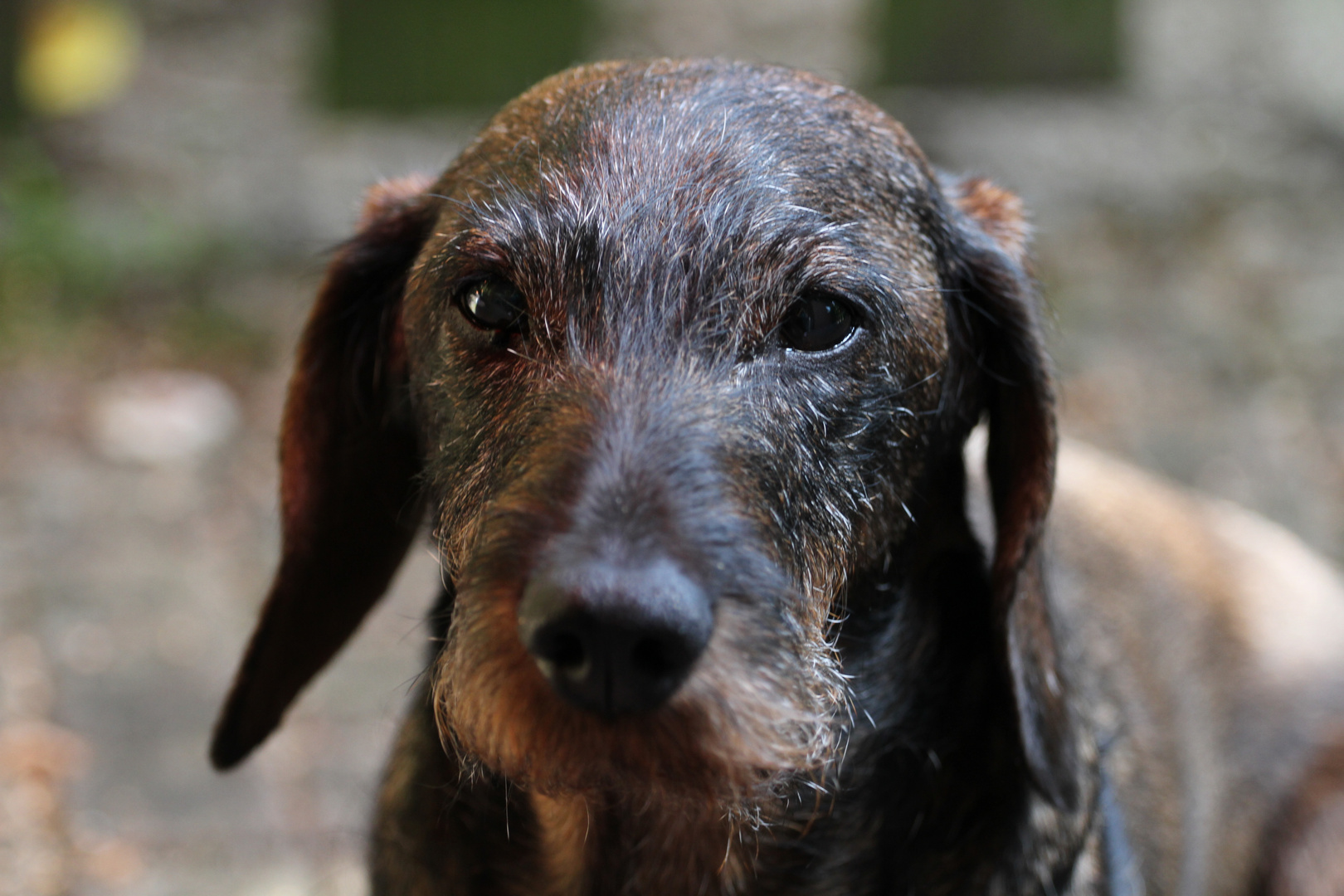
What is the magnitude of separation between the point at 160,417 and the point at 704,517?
4.45 m

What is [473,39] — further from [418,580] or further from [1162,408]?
[1162,408]

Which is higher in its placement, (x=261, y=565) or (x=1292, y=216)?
(x=1292, y=216)

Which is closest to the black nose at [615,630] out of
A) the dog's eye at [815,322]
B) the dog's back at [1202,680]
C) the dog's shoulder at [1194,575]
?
the dog's eye at [815,322]

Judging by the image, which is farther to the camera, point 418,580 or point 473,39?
point 473,39

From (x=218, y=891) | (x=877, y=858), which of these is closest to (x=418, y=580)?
(x=218, y=891)

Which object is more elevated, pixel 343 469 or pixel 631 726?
pixel 631 726

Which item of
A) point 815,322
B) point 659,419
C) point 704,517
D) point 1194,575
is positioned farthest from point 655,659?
point 1194,575

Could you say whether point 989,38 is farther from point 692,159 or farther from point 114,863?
point 114,863

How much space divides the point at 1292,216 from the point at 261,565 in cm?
551

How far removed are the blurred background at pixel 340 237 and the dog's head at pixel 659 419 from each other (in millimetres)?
1956

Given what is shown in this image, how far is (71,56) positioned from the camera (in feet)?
22.5

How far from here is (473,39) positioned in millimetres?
7281

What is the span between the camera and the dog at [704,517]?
1959 millimetres

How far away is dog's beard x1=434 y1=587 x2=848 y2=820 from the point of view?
1918 mm
